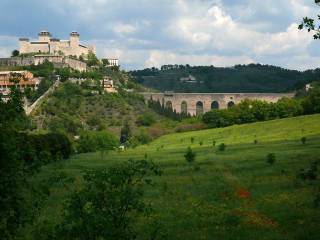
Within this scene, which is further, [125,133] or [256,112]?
[125,133]

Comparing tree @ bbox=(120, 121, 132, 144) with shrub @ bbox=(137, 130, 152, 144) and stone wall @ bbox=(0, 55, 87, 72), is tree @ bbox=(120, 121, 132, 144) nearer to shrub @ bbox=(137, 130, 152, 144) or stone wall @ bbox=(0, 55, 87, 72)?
shrub @ bbox=(137, 130, 152, 144)

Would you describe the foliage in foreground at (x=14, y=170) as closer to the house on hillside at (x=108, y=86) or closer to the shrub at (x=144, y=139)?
the shrub at (x=144, y=139)

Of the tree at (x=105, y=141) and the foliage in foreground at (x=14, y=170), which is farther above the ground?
the foliage in foreground at (x=14, y=170)

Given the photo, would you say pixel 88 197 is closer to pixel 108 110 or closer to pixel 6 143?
pixel 6 143

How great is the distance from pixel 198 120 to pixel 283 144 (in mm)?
70557

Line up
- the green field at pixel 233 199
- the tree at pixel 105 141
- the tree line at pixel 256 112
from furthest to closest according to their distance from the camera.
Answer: the tree line at pixel 256 112 < the tree at pixel 105 141 < the green field at pixel 233 199

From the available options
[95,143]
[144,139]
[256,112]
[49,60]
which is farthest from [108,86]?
[95,143]

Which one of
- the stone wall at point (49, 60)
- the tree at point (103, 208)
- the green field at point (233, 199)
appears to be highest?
the stone wall at point (49, 60)

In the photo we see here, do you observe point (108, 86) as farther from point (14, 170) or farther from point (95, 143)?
point (14, 170)

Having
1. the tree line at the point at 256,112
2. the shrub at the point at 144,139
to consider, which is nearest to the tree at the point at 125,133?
the shrub at the point at 144,139

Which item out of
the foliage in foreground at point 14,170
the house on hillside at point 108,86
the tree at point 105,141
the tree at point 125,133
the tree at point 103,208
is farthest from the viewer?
the house on hillside at point 108,86

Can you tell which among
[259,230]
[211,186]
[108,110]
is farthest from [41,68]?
[259,230]

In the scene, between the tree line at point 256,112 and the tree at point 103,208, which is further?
the tree line at point 256,112

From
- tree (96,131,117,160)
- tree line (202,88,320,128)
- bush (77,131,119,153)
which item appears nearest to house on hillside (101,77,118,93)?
tree line (202,88,320,128)
